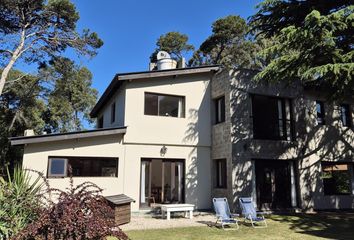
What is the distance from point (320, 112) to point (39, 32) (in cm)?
2059

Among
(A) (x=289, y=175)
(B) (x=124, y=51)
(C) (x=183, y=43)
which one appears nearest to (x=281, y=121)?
(A) (x=289, y=175)

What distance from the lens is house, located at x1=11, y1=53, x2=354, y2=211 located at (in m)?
14.7

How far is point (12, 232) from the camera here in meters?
6.90

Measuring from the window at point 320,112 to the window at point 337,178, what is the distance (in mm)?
2461

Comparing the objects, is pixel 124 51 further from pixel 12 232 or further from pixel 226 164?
pixel 12 232

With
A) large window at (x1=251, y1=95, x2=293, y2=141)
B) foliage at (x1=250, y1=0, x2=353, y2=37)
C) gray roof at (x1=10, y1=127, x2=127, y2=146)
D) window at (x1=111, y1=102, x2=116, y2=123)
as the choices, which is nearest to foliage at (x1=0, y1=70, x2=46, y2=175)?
window at (x1=111, y1=102, x2=116, y2=123)

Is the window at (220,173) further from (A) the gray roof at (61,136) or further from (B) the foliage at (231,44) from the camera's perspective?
(B) the foliage at (231,44)

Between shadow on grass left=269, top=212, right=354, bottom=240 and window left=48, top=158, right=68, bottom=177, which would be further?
window left=48, top=158, right=68, bottom=177

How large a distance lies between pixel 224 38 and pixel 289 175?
70.2ft

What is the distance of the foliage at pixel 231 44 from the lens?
33.2 m

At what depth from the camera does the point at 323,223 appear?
12500 millimetres

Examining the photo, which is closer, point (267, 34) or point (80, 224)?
point (80, 224)

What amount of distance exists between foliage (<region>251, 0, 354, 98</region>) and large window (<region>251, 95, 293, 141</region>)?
2344 mm

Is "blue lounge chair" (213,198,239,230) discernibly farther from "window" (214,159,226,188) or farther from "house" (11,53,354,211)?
"window" (214,159,226,188)
